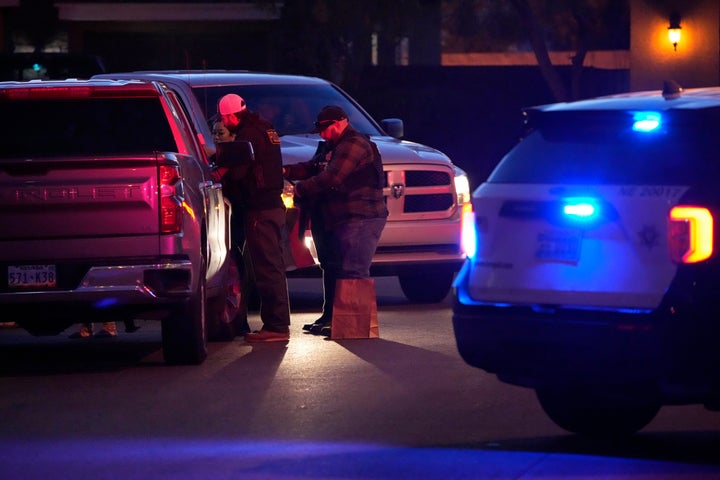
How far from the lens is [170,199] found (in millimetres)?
11250

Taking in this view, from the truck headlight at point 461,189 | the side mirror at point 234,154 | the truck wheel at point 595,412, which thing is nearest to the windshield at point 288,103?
the truck headlight at point 461,189

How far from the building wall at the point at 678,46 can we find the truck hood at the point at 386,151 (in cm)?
1632

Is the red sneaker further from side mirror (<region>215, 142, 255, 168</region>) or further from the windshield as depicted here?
the windshield

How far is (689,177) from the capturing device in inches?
303

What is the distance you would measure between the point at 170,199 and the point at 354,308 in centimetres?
255

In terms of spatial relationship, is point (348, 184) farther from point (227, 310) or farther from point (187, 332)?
point (187, 332)

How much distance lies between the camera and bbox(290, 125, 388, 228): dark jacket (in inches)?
526

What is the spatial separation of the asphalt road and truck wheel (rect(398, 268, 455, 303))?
3139 mm

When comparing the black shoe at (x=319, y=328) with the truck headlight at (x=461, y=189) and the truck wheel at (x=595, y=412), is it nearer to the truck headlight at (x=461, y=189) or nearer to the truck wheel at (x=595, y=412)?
the truck headlight at (x=461, y=189)

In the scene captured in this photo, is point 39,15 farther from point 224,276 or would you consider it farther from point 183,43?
point 224,276

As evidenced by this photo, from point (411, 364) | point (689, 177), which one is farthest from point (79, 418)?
point (689, 177)

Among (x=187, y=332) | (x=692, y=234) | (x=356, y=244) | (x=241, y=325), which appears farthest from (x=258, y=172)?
(x=692, y=234)

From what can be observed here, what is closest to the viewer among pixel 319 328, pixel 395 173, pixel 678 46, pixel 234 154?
pixel 234 154

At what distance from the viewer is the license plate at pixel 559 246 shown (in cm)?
793
